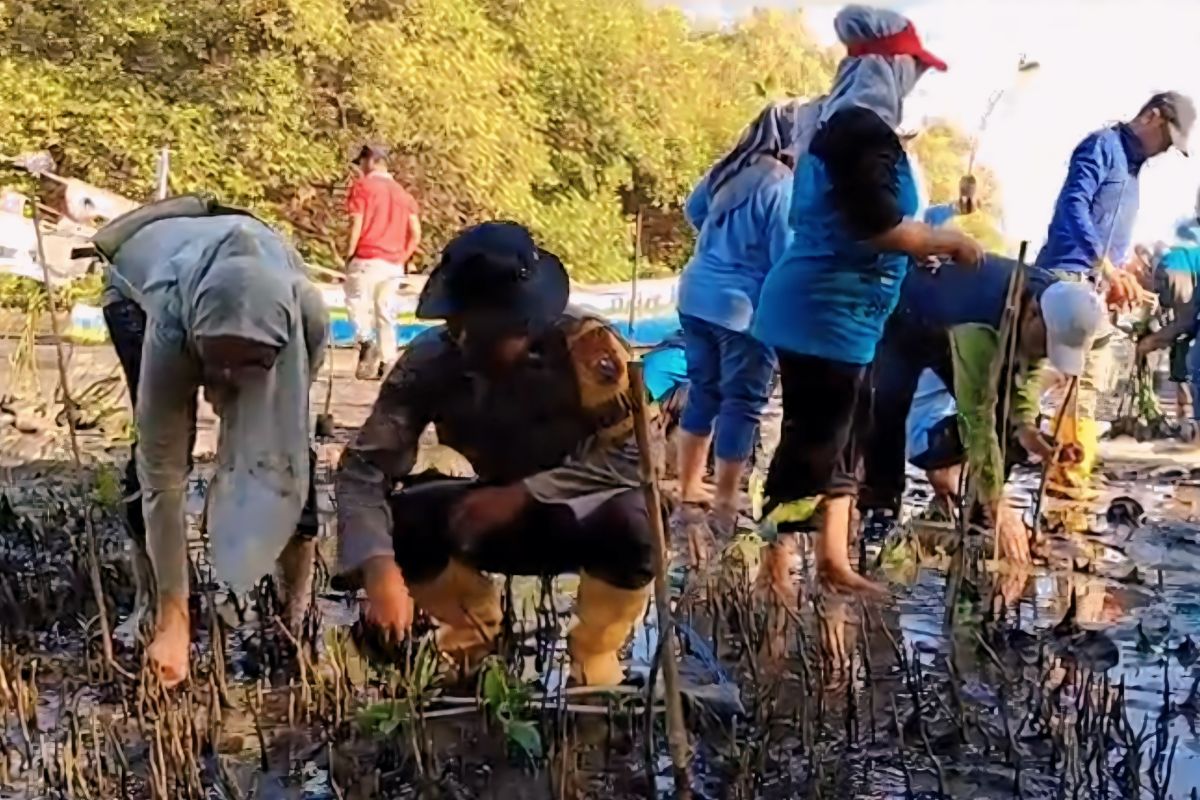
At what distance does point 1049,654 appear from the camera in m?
3.84

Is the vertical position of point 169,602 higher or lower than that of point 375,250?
lower

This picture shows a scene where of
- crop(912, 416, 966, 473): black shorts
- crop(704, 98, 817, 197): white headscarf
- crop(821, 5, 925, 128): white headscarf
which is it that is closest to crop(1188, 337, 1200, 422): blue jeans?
crop(912, 416, 966, 473): black shorts

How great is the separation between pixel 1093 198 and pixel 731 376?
1236 millimetres

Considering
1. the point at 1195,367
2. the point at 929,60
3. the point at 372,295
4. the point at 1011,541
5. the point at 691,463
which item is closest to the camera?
the point at 929,60

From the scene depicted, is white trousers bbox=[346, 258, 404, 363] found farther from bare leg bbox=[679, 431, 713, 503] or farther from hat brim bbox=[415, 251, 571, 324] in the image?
hat brim bbox=[415, 251, 571, 324]

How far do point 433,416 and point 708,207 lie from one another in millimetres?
2069

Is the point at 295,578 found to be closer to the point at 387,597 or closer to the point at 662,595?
the point at 387,597

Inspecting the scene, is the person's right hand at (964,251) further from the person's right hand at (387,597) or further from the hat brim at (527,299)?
the person's right hand at (387,597)

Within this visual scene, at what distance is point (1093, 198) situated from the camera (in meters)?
5.06

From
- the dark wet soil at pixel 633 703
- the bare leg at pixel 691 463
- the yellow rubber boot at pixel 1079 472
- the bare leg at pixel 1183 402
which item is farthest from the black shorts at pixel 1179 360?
the dark wet soil at pixel 633 703

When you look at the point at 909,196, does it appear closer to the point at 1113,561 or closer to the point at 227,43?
the point at 1113,561

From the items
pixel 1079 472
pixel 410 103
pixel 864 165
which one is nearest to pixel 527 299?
pixel 864 165

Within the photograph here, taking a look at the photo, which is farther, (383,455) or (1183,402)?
(1183,402)

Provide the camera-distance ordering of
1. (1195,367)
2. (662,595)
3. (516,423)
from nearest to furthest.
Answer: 1. (662,595)
2. (516,423)
3. (1195,367)
